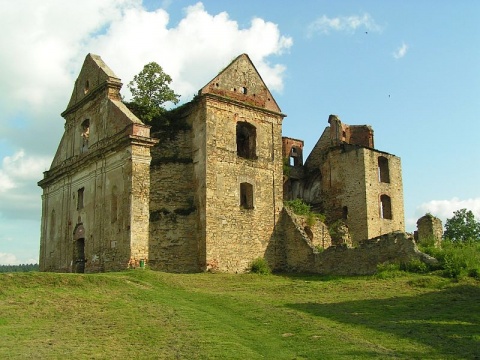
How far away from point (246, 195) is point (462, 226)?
75.9ft

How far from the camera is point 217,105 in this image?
25891mm

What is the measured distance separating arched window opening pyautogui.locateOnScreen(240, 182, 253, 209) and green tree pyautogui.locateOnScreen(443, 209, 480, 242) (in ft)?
71.5

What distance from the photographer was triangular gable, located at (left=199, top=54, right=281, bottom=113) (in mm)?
26453

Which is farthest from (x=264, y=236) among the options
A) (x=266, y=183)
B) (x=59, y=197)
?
(x=59, y=197)

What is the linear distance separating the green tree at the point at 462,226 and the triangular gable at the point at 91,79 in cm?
2777

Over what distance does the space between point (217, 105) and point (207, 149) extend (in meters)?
2.22

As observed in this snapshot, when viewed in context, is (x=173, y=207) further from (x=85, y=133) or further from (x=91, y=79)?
(x=91, y=79)

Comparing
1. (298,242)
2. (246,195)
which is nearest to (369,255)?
(298,242)

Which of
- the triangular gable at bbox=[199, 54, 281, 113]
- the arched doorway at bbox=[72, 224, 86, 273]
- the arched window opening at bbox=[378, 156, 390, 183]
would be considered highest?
the triangular gable at bbox=[199, 54, 281, 113]

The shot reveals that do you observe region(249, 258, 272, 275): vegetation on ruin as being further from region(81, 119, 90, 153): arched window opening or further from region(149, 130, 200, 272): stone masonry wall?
region(81, 119, 90, 153): arched window opening

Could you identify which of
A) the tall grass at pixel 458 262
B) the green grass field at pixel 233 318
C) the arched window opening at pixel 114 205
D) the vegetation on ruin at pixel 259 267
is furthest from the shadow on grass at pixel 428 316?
the arched window opening at pixel 114 205

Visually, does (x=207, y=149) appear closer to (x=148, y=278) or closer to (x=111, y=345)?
(x=148, y=278)

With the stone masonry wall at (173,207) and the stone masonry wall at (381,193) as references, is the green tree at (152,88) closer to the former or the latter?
the stone masonry wall at (173,207)

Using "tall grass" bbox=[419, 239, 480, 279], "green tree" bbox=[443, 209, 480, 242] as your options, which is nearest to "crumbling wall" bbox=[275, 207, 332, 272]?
"tall grass" bbox=[419, 239, 480, 279]
